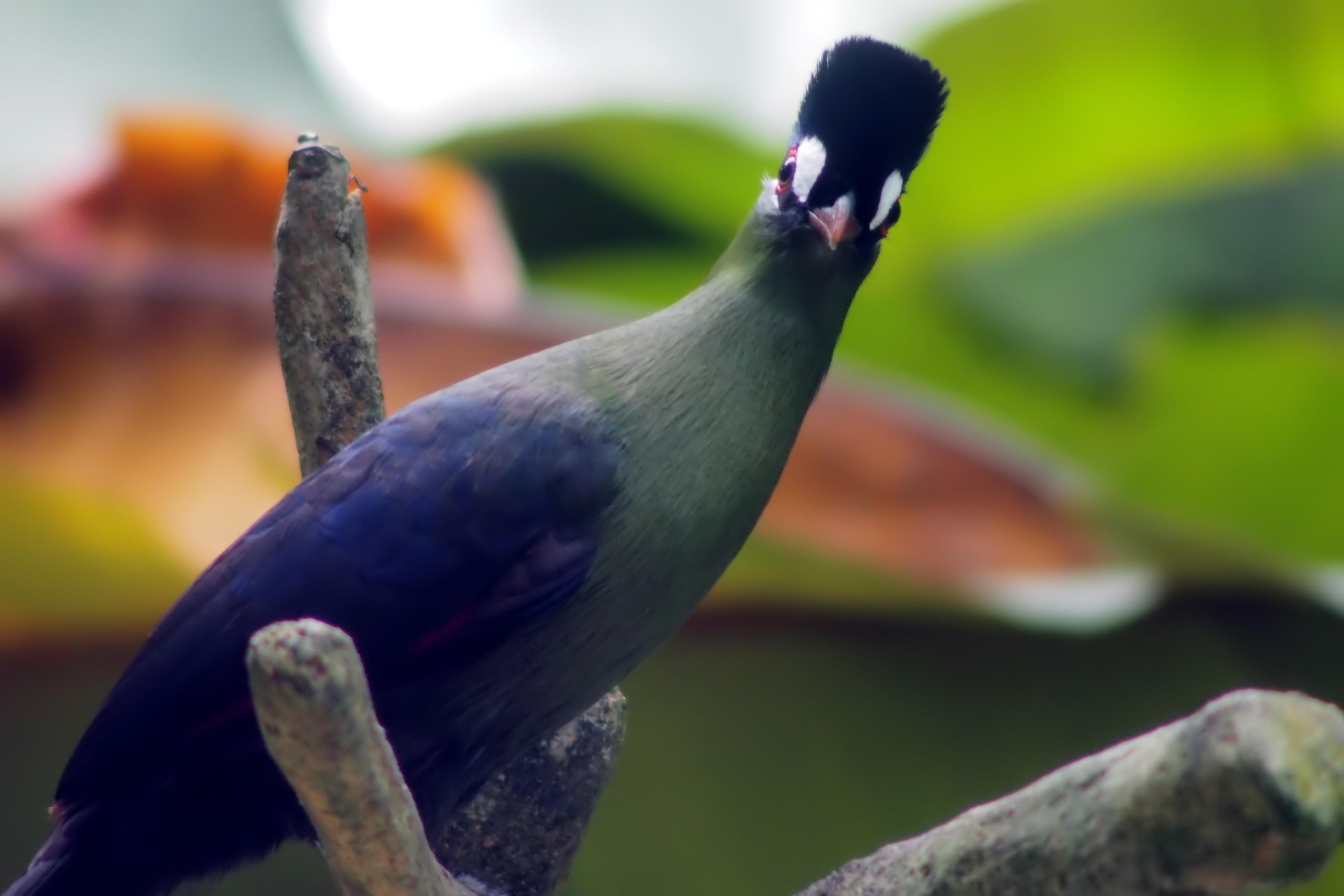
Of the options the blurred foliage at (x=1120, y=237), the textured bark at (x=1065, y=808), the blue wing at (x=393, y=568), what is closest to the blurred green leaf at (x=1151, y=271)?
the blurred foliage at (x=1120, y=237)

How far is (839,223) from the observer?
42.5 inches

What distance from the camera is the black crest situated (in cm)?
105

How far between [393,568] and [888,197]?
0.52m

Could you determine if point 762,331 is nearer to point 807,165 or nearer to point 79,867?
point 807,165

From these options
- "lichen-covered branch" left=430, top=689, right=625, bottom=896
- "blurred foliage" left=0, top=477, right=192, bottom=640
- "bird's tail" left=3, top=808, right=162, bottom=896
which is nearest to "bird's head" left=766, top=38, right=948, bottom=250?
"lichen-covered branch" left=430, top=689, right=625, bottom=896

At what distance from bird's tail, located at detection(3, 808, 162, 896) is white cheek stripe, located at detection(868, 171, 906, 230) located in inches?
33.0

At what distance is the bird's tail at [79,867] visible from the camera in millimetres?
1089

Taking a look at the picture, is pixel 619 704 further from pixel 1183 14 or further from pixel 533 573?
pixel 1183 14

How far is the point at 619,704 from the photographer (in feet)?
4.50

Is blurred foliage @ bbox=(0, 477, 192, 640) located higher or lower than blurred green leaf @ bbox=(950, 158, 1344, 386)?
lower

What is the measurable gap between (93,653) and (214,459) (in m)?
0.42

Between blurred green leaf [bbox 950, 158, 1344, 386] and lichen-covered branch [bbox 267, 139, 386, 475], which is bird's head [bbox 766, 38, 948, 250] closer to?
lichen-covered branch [bbox 267, 139, 386, 475]

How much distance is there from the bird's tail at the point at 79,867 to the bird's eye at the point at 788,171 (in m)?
0.81

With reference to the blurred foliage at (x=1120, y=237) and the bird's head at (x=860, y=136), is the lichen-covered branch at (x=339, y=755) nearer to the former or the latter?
the bird's head at (x=860, y=136)
